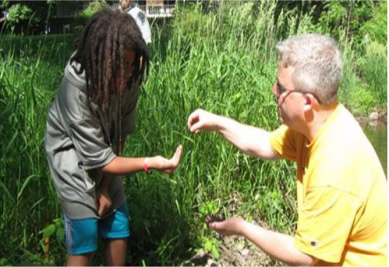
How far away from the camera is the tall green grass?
11.9 ft

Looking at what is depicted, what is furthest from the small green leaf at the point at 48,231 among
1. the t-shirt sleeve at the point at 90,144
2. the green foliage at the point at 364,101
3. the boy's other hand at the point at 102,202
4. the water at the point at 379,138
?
the green foliage at the point at 364,101

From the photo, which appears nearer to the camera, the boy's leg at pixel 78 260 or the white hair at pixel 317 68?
the white hair at pixel 317 68

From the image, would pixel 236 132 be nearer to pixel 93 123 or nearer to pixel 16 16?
pixel 93 123

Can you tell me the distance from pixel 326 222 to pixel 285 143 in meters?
0.66

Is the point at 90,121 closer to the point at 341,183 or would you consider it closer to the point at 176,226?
the point at 341,183

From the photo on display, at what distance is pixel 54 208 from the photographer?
3.66 m

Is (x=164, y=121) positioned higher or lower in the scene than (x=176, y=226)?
higher

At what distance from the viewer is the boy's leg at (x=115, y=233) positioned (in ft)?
9.78

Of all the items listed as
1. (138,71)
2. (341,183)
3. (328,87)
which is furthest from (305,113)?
(138,71)

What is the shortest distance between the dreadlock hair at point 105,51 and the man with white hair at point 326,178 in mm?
693

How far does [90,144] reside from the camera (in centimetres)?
263

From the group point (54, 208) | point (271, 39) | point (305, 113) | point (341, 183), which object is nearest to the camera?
point (341, 183)

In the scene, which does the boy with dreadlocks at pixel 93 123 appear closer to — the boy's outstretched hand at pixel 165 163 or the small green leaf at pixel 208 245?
the boy's outstretched hand at pixel 165 163

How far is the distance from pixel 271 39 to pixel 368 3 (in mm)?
9976
